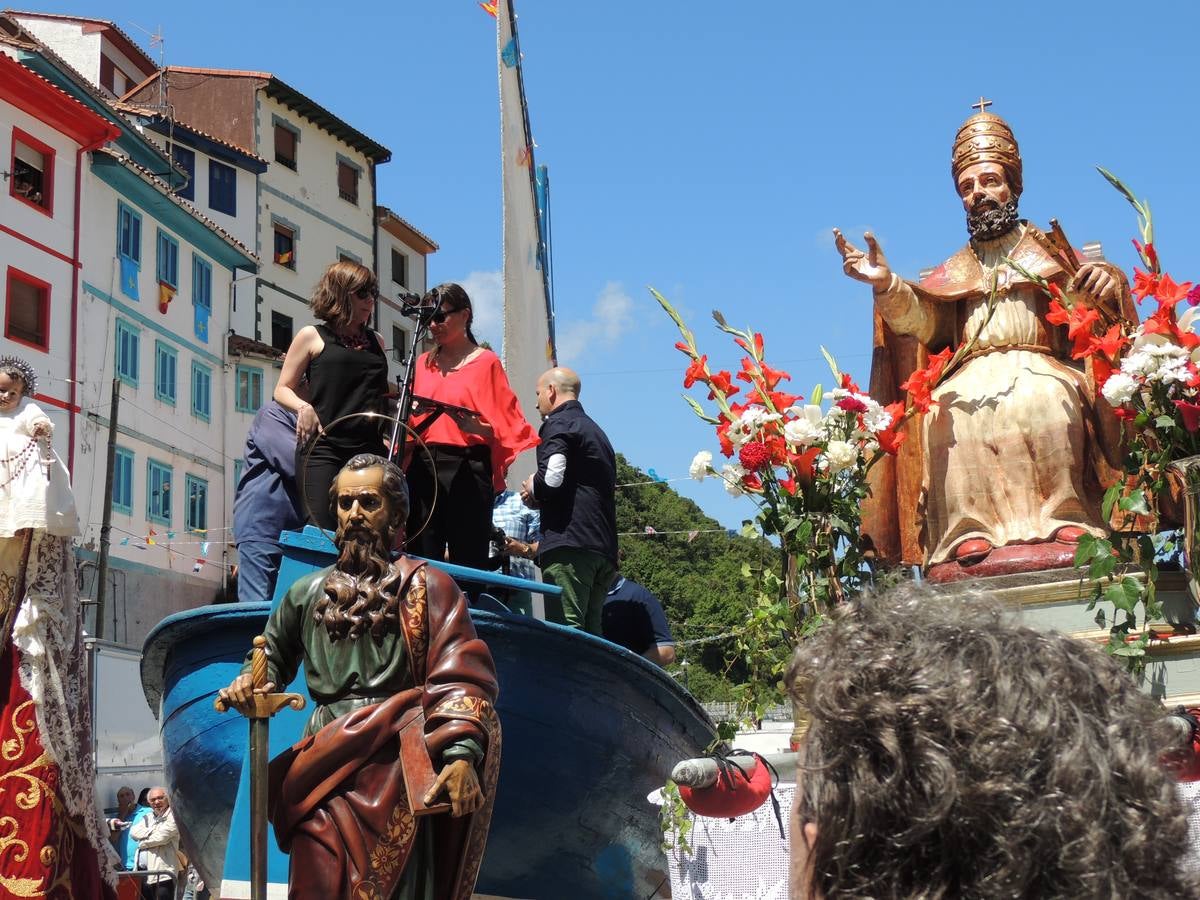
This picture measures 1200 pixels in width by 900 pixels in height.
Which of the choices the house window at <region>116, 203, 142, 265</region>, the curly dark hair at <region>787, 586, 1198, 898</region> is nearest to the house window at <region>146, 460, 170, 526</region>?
the house window at <region>116, 203, 142, 265</region>

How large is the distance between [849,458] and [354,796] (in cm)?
232

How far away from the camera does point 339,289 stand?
6.44m

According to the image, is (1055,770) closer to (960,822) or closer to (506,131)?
(960,822)

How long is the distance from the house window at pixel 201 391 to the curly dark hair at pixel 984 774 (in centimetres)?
3787

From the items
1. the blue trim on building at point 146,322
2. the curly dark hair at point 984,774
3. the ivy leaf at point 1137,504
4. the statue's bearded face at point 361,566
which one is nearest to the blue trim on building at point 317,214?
the blue trim on building at point 146,322

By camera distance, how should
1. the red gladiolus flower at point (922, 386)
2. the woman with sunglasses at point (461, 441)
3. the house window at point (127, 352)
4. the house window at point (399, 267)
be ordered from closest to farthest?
the red gladiolus flower at point (922, 386) → the woman with sunglasses at point (461, 441) → the house window at point (127, 352) → the house window at point (399, 267)

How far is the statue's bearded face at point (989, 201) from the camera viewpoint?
693cm

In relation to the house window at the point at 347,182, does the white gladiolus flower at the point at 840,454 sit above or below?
below

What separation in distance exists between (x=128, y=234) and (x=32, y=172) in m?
3.72

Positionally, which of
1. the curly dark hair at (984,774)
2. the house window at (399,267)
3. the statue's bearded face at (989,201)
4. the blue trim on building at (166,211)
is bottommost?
the curly dark hair at (984,774)

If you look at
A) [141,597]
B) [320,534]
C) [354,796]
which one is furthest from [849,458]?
[141,597]

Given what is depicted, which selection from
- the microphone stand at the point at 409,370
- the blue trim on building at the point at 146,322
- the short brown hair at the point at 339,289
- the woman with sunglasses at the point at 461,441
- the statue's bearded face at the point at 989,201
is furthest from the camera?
the blue trim on building at the point at 146,322

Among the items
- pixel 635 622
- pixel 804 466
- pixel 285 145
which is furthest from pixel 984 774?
pixel 285 145

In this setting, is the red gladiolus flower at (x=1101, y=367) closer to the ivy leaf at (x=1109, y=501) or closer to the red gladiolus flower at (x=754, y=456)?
the ivy leaf at (x=1109, y=501)
